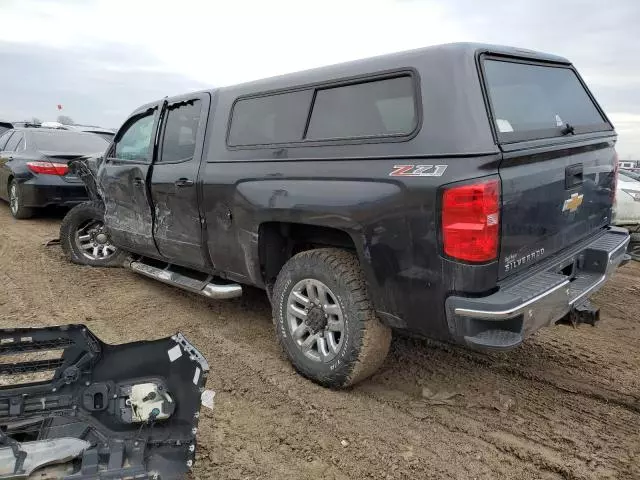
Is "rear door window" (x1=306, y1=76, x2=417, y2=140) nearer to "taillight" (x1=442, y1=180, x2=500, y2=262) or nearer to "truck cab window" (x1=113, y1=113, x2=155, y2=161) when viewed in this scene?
"taillight" (x1=442, y1=180, x2=500, y2=262)

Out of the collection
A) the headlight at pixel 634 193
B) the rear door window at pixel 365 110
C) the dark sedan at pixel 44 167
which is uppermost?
the rear door window at pixel 365 110

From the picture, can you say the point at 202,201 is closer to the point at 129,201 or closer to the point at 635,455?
the point at 129,201

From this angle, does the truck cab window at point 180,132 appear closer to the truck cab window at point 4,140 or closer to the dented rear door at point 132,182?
the dented rear door at point 132,182

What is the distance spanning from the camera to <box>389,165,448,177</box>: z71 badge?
2582mm

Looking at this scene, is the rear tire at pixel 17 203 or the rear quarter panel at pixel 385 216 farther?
the rear tire at pixel 17 203

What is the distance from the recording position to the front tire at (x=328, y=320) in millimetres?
3066

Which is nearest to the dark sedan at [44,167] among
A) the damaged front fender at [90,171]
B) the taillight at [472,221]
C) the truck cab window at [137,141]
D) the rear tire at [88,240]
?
the damaged front fender at [90,171]

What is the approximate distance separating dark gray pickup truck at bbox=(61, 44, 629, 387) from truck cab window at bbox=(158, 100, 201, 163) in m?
0.03

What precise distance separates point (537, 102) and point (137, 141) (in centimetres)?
367

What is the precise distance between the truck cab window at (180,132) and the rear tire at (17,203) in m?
5.08

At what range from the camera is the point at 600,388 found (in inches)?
133

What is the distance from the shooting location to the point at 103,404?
2371 mm

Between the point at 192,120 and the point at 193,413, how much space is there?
2744 millimetres

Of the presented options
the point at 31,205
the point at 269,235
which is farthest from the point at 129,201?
the point at 31,205
